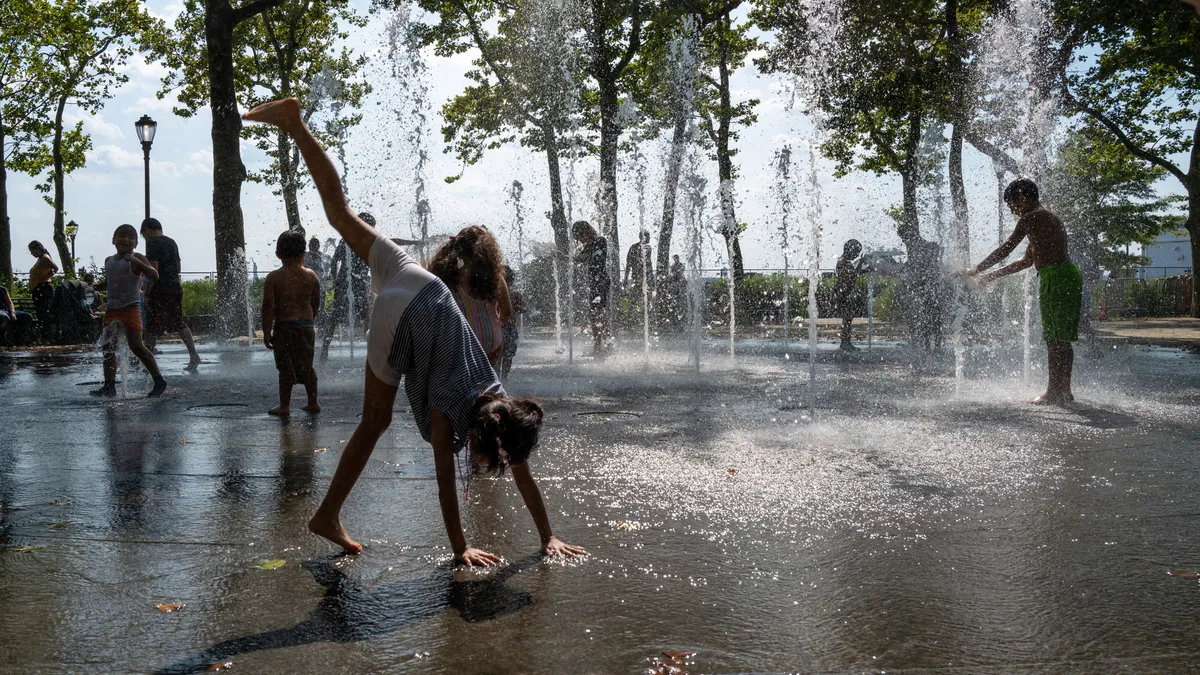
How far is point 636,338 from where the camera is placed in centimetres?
1923

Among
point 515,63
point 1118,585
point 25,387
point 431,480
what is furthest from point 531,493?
point 515,63

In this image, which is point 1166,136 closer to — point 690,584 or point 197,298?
point 197,298

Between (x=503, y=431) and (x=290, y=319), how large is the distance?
5.00 metres

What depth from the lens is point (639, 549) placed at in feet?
12.2

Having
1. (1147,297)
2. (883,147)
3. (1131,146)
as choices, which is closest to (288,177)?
(883,147)

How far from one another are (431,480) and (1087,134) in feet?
94.2

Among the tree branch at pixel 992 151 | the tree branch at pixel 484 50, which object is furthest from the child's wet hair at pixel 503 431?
the tree branch at pixel 484 50

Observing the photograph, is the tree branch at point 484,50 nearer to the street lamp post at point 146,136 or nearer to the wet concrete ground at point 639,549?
the street lamp post at point 146,136

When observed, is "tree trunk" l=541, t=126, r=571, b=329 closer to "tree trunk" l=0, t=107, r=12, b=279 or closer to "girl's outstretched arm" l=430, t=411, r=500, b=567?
"tree trunk" l=0, t=107, r=12, b=279

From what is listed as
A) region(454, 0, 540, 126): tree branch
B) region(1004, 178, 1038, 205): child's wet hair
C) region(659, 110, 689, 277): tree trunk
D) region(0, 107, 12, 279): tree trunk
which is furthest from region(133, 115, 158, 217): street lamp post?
region(1004, 178, 1038, 205): child's wet hair

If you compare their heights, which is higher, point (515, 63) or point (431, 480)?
point (515, 63)

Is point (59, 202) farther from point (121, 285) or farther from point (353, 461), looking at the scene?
point (353, 461)

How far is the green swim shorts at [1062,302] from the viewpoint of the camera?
25.9 ft

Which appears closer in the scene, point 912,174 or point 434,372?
point 434,372
